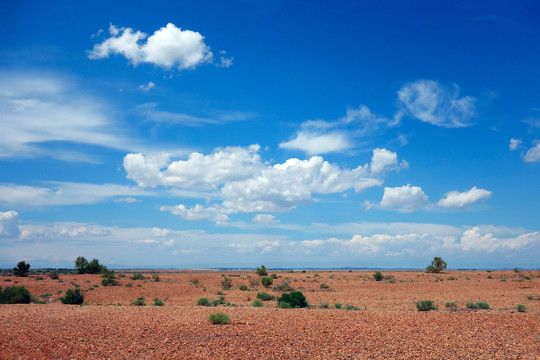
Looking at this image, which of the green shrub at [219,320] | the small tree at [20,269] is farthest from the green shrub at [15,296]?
the small tree at [20,269]

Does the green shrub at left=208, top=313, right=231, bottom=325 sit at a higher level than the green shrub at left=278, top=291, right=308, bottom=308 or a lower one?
higher

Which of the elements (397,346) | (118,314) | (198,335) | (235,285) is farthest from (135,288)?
(397,346)

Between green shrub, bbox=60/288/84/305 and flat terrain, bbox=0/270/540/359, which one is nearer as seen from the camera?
flat terrain, bbox=0/270/540/359

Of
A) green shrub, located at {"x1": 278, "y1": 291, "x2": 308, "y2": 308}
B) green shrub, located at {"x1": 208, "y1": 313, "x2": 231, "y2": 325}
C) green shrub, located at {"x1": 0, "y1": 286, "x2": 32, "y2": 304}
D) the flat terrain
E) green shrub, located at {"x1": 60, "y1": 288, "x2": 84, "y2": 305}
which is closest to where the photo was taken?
the flat terrain

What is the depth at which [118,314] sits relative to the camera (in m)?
19.1

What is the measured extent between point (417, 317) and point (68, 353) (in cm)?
1506

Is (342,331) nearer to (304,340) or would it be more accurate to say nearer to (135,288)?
(304,340)

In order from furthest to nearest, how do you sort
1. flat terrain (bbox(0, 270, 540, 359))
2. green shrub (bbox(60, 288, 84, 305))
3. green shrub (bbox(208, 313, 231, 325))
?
green shrub (bbox(60, 288, 84, 305)) → green shrub (bbox(208, 313, 231, 325)) → flat terrain (bbox(0, 270, 540, 359))

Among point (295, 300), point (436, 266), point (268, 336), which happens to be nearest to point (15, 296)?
point (295, 300)

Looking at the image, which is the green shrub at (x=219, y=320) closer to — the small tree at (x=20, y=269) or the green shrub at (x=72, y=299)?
the green shrub at (x=72, y=299)

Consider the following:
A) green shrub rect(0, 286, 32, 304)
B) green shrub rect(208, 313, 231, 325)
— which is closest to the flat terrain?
green shrub rect(208, 313, 231, 325)

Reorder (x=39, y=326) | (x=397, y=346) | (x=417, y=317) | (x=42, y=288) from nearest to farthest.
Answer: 1. (x=397, y=346)
2. (x=39, y=326)
3. (x=417, y=317)
4. (x=42, y=288)

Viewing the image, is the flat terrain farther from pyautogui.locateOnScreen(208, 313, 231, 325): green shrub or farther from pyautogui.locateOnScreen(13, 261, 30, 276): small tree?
pyautogui.locateOnScreen(13, 261, 30, 276): small tree

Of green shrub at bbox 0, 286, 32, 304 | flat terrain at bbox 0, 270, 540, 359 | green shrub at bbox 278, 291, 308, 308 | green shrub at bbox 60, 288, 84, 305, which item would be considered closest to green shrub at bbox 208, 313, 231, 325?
flat terrain at bbox 0, 270, 540, 359
